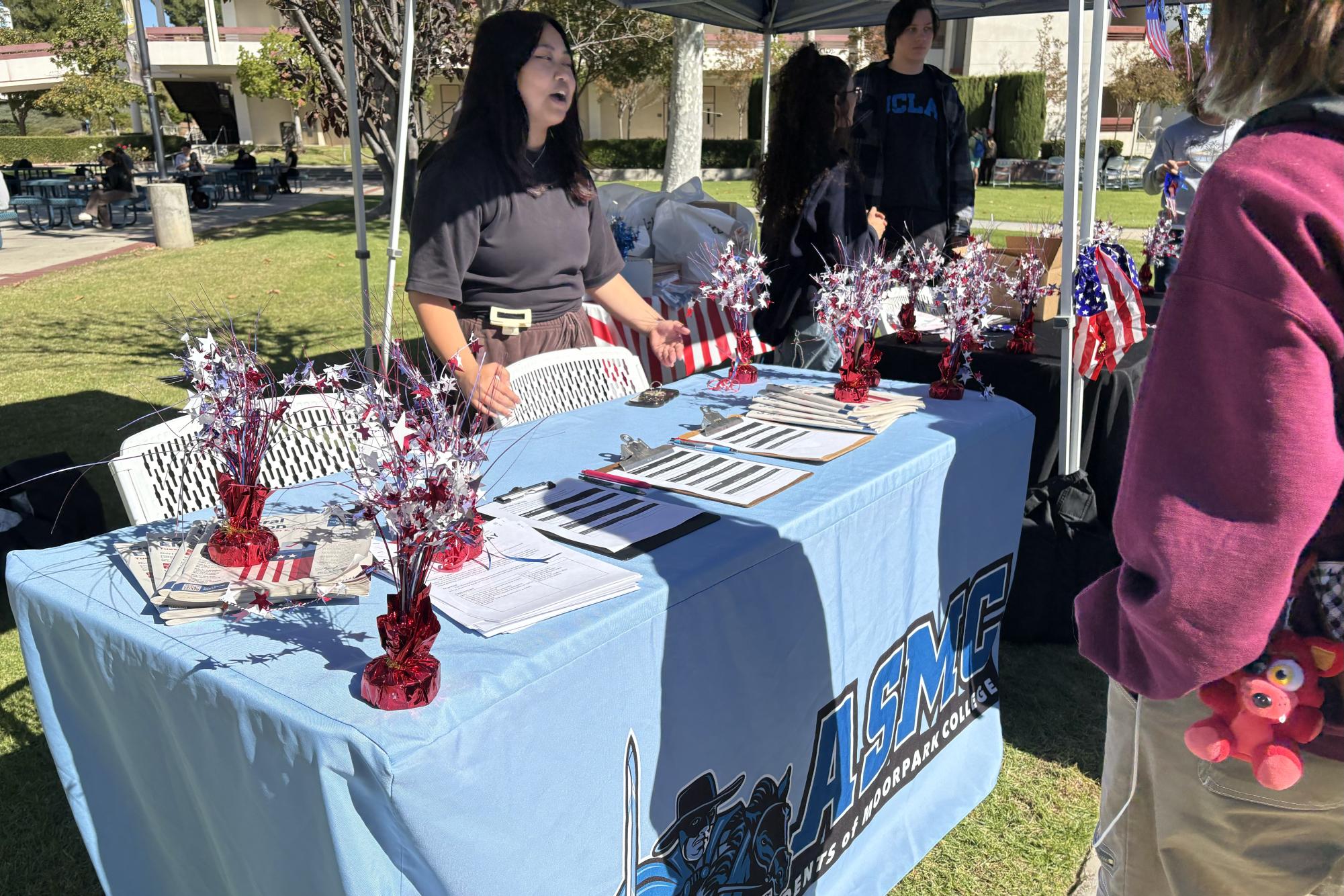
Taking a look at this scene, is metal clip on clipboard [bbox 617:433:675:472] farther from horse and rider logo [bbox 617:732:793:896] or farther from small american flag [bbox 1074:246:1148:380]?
small american flag [bbox 1074:246:1148:380]

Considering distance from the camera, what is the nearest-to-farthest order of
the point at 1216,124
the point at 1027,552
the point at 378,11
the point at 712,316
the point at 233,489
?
the point at 233,489
the point at 1027,552
the point at 1216,124
the point at 712,316
the point at 378,11

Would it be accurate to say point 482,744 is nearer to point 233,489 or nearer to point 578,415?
point 233,489

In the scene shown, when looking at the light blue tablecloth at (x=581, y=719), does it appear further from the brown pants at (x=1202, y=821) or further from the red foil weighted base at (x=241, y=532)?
the brown pants at (x=1202, y=821)

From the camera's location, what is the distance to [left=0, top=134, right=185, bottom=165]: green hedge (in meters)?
35.1

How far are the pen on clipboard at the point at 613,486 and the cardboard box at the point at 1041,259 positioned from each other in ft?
8.73

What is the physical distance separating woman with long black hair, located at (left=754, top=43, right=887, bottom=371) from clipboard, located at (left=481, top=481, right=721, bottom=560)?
197 centimetres

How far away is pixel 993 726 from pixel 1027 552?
0.82 meters

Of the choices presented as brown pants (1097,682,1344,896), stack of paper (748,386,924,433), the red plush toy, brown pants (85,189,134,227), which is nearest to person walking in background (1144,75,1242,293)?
stack of paper (748,386,924,433)

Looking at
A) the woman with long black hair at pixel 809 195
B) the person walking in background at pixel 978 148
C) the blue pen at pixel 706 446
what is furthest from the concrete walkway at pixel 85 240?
the person walking in background at pixel 978 148

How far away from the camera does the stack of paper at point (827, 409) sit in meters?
2.56

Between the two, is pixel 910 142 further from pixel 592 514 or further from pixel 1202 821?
pixel 1202 821

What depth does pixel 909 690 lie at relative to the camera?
240cm

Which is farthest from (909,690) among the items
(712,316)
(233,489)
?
(712,316)

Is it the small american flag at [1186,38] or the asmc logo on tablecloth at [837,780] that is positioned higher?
the small american flag at [1186,38]
